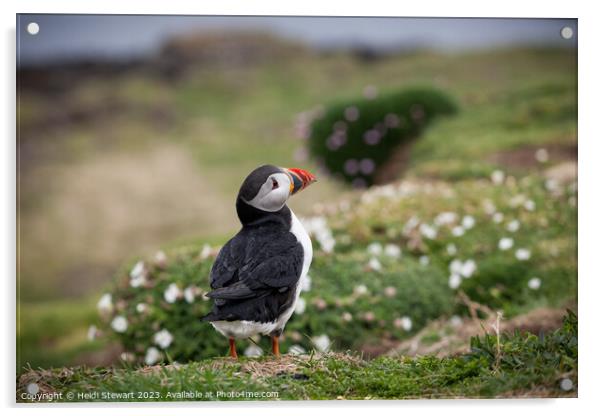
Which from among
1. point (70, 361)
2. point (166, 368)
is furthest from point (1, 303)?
point (70, 361)

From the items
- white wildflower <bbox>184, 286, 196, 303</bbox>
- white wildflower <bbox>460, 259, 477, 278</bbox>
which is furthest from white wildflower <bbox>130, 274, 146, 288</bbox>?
white wildflower <bbox>460, 259, 477, 278</bbox>

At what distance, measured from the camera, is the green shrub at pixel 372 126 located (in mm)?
7160

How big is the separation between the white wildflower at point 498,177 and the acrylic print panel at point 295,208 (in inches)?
0.9

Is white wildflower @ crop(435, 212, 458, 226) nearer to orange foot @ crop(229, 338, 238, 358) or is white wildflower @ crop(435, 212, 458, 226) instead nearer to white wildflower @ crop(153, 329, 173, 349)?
white wildflower @ crop(153, 329, 173, 349)

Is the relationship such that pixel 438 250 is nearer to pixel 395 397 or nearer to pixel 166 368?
pixel 395 397

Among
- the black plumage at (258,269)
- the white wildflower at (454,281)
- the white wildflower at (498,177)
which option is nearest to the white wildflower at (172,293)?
the black plumage at (258,269)

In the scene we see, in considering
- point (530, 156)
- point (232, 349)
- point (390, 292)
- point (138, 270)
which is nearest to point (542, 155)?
point (530, 156)

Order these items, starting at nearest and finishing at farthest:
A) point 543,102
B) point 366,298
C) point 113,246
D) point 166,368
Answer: point 166,368 < point 366,298 < point 543,102 < point 113,246

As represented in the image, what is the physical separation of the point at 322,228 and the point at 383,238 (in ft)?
1.59

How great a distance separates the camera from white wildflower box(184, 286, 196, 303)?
4.60 metres

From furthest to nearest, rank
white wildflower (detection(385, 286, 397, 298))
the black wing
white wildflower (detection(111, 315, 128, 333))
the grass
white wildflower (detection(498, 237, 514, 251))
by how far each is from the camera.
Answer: white wildflower (detection(498, 237, 514, 251))
white wildflower (detection(385, 286, 397, 298))
white wildflower (detection(111, 315, 128, 333))
the grass
the black wing

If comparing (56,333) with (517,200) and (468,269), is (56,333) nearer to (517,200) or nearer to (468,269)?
(468,269)
